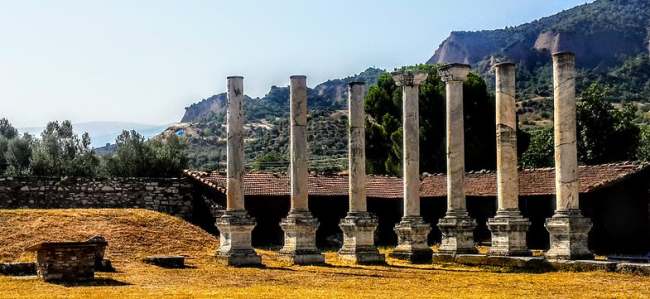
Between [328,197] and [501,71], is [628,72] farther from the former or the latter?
[501,71]

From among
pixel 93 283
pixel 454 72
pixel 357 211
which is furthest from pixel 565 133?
pixel 93 283

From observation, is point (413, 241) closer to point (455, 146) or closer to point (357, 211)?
point (357, 211)

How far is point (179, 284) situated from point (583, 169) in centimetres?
2129

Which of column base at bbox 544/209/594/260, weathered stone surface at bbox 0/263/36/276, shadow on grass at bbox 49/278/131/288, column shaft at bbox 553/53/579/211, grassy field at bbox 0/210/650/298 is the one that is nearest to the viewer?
grassy field at bbox 0/210/650/298

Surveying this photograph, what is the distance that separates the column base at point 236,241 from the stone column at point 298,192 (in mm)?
1248

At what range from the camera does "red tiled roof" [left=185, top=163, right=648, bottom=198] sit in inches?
1346

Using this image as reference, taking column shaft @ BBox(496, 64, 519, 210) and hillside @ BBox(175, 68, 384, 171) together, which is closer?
column shaft @ BBox(496, 64, 519, 210)

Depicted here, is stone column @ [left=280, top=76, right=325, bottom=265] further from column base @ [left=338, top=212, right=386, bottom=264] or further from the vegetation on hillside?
the vegetation on hillside

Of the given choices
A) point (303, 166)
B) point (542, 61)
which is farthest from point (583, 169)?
point (542, 61)

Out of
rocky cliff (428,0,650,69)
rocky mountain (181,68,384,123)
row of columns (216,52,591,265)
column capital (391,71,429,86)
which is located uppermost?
rocky cliff (428,0,650,69)

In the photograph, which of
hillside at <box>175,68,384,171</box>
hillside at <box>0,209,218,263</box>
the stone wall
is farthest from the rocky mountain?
hillside at <box>0,209,218,263</box>

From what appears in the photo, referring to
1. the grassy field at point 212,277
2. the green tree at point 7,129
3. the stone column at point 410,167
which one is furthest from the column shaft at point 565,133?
the green tree at point 7,129

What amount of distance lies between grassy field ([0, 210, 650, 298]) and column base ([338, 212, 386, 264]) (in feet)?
2.04

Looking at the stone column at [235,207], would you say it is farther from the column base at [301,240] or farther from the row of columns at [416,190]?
the column base at [301,240]
